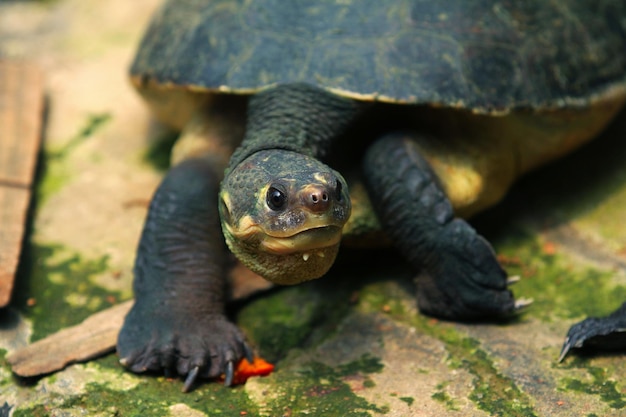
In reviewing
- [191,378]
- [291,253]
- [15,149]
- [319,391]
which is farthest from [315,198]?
[15,149]

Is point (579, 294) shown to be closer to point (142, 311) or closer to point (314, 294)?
point (314, 294)

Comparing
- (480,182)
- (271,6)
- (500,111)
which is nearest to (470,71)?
(500,111)

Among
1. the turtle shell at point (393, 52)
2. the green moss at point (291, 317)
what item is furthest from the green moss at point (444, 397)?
the turtle shell at point (393, 52)

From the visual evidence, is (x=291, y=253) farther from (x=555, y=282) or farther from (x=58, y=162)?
(x=58, y=162)

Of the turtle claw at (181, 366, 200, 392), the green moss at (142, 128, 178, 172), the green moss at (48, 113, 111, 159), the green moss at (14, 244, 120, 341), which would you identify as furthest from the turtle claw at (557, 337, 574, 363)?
the green moss at (48, 113, 111, 159)

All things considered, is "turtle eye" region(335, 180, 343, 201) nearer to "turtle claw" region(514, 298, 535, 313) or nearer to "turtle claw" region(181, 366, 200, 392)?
"turtle claw" region(181, 366, 200, 392)

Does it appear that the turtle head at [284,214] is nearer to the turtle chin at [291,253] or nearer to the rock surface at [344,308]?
the turtle chin at [291,253]
